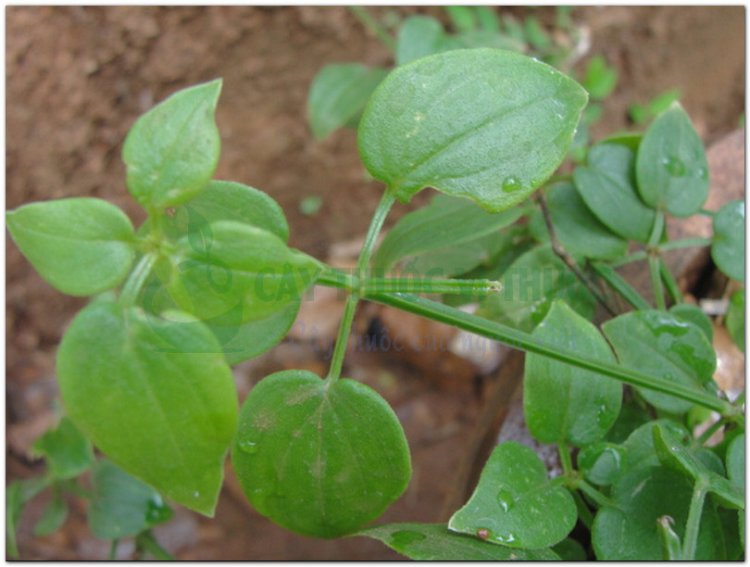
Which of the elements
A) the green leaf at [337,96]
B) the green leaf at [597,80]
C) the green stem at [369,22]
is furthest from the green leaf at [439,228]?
the green leaf at [597,80]

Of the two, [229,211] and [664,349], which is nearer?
[229,211]

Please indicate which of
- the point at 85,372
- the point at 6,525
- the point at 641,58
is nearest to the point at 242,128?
the point at 6,525

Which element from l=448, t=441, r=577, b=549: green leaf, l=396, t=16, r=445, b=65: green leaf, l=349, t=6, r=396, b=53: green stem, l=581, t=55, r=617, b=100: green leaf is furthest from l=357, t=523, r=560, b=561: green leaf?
l=581, t=55, r=617, b=100: green leaf

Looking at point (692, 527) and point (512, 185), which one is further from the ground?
point (512, 185)

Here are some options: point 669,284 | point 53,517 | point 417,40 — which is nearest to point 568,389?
point 669,284

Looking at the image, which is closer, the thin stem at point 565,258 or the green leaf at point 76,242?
the green leaf at point 76,242

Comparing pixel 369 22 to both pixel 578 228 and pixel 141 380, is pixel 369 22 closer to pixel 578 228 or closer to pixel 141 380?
pixel 578 228

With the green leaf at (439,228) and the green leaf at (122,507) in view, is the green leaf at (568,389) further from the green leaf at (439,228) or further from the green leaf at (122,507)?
the green leaf at (122,507)
